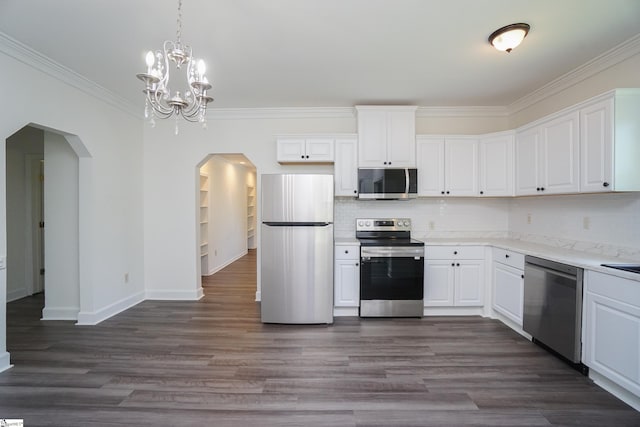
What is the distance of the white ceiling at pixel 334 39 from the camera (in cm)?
197

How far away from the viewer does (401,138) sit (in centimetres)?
368

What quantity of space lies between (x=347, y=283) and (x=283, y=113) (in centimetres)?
241

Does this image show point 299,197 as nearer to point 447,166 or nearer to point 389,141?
point 389,141

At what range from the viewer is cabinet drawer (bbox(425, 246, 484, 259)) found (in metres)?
3.45

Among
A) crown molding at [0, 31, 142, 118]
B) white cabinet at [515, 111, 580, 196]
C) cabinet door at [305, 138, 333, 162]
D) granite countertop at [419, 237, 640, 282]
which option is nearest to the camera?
granite countertop at [419, 237, 640, 282]

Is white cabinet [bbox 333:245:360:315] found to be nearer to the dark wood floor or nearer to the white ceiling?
the dark wood floor

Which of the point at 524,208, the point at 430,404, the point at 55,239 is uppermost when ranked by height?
the point at 524,208

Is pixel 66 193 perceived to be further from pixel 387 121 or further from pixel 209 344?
pixel 387 121

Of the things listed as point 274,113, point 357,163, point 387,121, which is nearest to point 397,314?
point 357,163

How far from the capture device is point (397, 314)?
11.3ft

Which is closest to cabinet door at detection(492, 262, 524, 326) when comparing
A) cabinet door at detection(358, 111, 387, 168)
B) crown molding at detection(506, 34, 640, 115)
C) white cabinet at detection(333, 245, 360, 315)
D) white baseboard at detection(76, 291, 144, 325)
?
white cabinet at detection(333, 245, 360, 315)

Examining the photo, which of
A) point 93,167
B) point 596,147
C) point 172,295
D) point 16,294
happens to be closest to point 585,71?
point 596,147

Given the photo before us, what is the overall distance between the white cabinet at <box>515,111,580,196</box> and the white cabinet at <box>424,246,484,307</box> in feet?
3.03

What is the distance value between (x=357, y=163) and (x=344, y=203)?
61 centimetres
